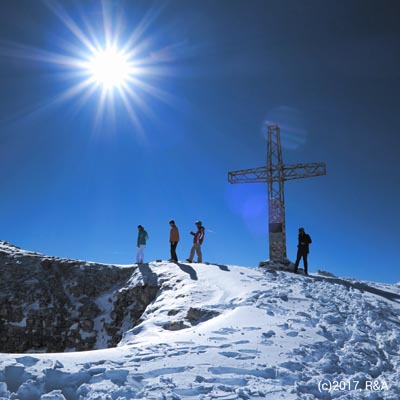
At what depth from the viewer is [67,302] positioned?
1570 cm

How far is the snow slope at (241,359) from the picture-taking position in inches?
158

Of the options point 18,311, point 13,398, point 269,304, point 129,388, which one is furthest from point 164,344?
point 18,311

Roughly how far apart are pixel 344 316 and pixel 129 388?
6.38 metres

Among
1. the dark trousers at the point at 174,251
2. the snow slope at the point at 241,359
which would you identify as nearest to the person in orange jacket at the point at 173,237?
the dark trousers at the point at 174,251

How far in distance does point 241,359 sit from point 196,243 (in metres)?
10.7

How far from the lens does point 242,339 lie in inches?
234

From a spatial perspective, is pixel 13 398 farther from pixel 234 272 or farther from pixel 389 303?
pixel 389 303

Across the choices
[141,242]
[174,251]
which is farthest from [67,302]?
[174,251]

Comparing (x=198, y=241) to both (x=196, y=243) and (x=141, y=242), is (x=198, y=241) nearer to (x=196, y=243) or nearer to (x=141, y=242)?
(x=196, y=243)

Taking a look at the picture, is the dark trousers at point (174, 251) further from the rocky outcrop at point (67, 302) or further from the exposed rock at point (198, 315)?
the exposed rock at point (198, 315)

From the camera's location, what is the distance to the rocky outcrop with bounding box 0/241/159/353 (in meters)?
14.0

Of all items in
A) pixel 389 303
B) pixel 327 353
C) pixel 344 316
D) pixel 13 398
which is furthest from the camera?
pixel 389 303

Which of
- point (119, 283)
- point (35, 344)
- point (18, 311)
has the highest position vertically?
point (119, 283)

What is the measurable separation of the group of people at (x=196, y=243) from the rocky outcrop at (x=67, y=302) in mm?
1213
